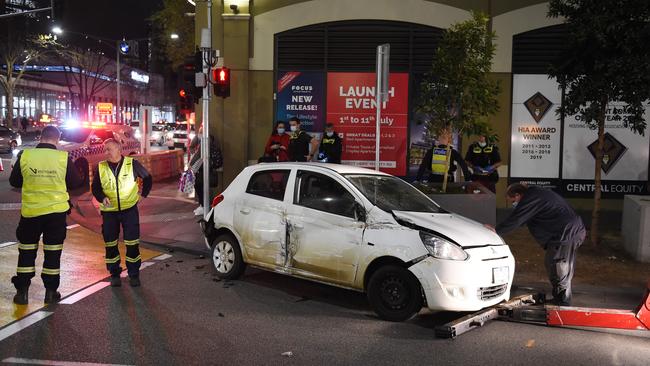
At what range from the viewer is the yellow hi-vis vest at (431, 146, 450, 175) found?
1148cm

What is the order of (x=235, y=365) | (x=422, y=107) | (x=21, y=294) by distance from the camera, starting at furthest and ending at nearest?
(x=422, y=107) → (x=21, y=294) → (x=235, y=365)

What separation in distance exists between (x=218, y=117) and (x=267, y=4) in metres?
2.85

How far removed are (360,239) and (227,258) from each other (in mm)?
2215

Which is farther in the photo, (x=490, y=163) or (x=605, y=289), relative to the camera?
(x=490, y=163)

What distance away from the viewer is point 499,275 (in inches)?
251

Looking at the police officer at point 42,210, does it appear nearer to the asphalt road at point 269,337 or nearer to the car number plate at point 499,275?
the asphalt road at point 269,337

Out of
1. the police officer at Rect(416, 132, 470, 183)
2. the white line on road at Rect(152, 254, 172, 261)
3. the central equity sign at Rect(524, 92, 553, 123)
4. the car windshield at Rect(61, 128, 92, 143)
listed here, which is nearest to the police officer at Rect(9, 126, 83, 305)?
the white line on road at Rect(152, 254, 172, 261)

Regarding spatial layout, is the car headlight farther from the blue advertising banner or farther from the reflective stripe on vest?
the blue advertising banner

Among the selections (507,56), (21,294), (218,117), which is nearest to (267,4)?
(218,117)

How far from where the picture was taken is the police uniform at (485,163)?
12266 mm

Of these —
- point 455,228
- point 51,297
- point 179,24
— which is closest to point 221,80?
point 51,297

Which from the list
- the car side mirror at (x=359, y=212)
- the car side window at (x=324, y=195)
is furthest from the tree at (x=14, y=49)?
the car side mirror at (x=359, y=212)

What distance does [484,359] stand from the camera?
5.41 meters

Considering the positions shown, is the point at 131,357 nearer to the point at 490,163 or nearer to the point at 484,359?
the point at 484,359
